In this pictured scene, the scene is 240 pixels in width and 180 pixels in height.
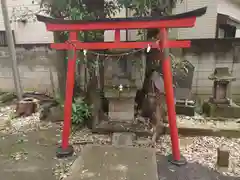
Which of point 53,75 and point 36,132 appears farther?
point 53,75

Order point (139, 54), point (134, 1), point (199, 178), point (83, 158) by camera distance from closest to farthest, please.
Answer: point (199, 178)
point (83, 158)
point (134, 1)
point (139, 54)

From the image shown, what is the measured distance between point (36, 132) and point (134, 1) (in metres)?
3.98

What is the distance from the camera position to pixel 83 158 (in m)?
4.05

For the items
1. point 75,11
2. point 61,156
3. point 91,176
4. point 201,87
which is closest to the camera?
point 91,176

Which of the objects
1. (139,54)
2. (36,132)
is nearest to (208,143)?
(139,54)

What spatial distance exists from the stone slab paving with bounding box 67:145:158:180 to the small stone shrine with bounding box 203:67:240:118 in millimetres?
2574

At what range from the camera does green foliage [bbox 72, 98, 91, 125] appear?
5.67 m

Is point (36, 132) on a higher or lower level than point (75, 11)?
lower

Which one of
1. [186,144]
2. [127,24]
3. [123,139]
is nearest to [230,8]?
[186,144]

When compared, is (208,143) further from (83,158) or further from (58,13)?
(58,13)

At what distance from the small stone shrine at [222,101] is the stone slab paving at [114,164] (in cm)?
257

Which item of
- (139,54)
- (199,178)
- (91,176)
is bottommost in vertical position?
(199,178)

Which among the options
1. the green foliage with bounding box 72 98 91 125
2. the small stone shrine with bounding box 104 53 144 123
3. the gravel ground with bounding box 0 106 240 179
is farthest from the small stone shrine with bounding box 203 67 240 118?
the green foliage with bounding box 72 98 91 125

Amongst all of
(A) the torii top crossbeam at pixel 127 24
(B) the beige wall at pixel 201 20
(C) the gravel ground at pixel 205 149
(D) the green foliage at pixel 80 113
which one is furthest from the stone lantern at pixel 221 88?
(D) the green foliage at pixel 80 113
